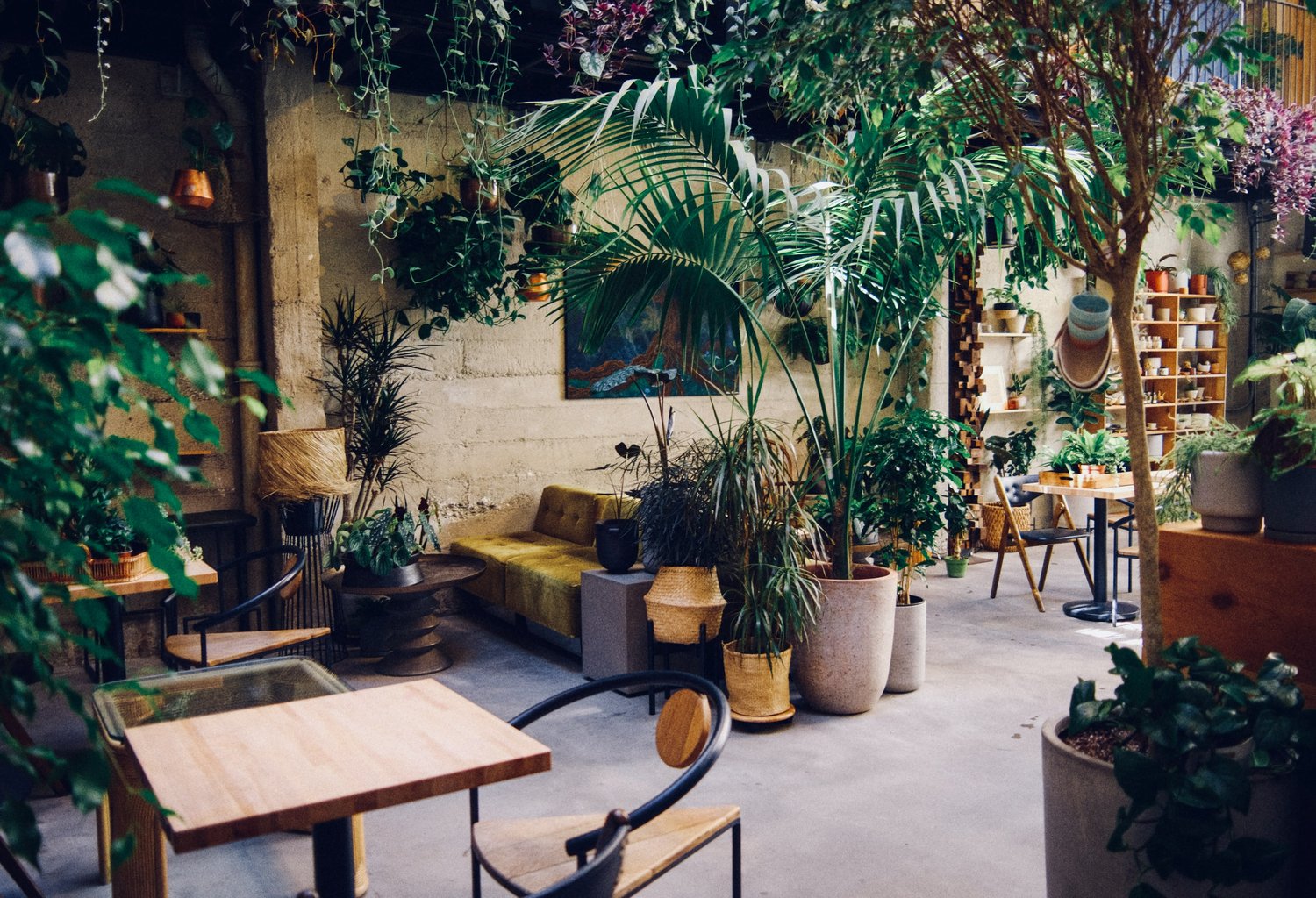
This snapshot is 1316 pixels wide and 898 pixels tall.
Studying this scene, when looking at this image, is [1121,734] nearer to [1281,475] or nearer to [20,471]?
[1281,475]

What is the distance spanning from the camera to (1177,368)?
10172 mm

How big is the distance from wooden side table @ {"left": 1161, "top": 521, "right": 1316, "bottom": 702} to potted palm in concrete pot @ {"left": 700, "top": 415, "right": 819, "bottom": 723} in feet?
6.12

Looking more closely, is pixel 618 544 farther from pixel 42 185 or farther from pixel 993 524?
pixel 993 524

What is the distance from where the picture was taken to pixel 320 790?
182cm

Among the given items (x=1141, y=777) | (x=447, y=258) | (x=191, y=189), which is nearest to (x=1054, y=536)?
(x=447, y=258)

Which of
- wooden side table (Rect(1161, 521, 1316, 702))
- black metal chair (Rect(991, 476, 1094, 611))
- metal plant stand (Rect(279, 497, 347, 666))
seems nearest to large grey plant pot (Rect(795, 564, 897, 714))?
wooden side table (Rect(1161, 521, 1316, 702))

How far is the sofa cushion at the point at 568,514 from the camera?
6.48 meters

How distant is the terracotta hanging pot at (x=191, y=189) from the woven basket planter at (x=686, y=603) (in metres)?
3.06

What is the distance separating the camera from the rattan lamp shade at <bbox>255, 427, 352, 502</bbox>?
17.5 ft

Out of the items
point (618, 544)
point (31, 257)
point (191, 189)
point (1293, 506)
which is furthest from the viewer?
point (191, 189)

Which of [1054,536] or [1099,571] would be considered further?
[1054,536]

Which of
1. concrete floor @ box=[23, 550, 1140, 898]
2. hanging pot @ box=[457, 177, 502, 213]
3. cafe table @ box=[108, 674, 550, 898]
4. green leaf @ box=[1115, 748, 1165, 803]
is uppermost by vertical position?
hanging pot @ box=[457, 177, 502, 213]

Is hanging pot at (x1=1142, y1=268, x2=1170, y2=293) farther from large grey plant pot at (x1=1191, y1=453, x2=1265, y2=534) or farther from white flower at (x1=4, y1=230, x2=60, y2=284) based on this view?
white flower at (x1=4, y1=230, x2=60, y2=284)

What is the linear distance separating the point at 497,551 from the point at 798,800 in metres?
3.10
